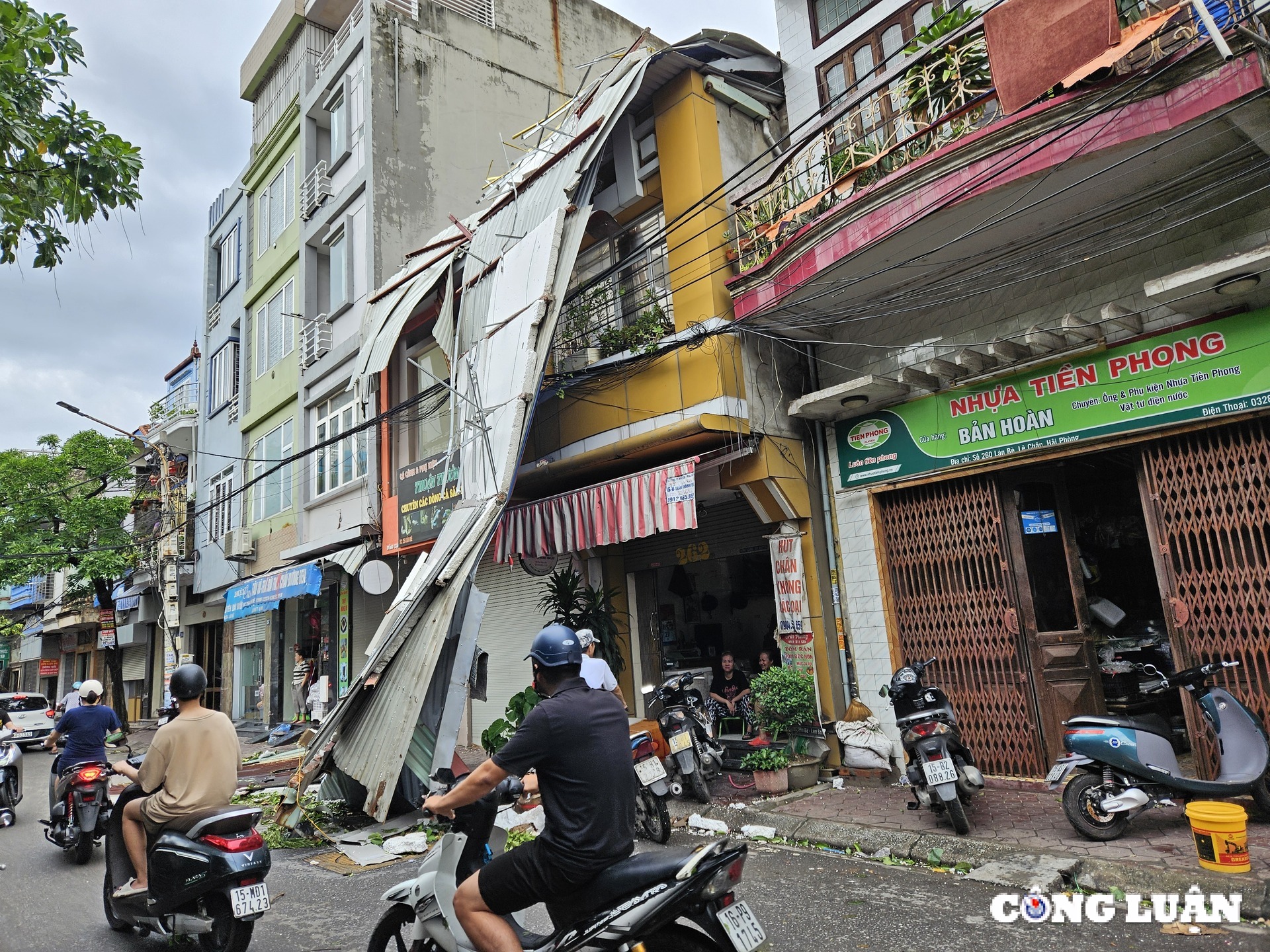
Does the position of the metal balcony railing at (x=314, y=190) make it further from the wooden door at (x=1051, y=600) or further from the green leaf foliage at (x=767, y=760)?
the wooden door at (x=1051, y=600)

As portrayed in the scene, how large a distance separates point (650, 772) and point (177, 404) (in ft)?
81.4

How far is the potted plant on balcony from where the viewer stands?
803 cm

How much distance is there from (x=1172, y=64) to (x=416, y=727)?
8.25 meters

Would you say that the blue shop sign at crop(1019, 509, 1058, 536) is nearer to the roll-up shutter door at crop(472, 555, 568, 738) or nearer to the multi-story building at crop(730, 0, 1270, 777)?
the multi-story building at crop(730, 0, 1270, 777)

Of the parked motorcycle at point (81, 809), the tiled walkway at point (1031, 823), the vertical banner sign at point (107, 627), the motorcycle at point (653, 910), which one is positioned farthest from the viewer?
the vertical banner sign at point (107, 627)

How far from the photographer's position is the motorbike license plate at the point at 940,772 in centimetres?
596

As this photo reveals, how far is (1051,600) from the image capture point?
7988 mm

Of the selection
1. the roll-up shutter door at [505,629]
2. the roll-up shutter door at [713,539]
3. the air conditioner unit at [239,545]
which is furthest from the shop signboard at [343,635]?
the roll-up shutter door at [713,539]

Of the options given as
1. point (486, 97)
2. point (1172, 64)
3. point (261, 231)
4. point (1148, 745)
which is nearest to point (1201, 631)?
point (1148, 745)

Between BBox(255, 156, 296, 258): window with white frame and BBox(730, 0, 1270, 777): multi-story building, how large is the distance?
12984 millimetres

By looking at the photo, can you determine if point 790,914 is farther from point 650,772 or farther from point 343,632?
Result: point 343,632

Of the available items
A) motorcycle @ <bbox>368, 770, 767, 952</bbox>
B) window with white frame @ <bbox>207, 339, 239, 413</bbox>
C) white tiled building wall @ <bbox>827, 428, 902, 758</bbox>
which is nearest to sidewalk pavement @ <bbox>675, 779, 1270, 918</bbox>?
white tiled building wall @ <bbox>827, 428, 902, 758</bbox>

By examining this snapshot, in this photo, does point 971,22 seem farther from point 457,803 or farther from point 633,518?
point 457,803

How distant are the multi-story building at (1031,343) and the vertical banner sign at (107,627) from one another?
2022 cm
